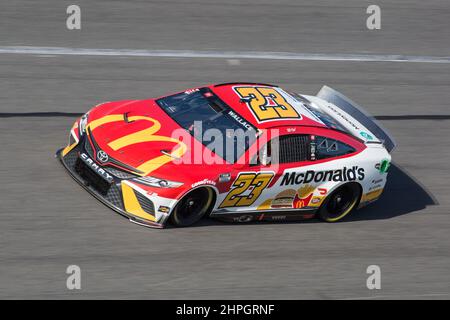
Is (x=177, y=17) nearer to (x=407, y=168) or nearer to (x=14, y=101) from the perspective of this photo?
(x=14, y=101)

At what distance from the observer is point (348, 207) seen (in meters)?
10.1

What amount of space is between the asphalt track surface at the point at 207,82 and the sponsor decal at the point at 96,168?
53cm

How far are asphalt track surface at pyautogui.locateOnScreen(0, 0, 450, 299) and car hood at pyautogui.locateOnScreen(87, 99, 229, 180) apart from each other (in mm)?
747

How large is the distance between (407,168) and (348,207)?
6.98ft

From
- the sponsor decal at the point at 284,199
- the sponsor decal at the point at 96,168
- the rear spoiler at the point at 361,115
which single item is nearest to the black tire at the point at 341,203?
the sponsor decal at the point at 284,199

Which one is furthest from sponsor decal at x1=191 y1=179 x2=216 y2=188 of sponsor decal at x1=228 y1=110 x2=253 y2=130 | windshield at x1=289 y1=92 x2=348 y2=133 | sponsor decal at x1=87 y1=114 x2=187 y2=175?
windshield at x1=289 y1=92 x2=348 y2=133

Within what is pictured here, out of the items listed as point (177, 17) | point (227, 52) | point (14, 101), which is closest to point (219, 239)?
point (14, 101)

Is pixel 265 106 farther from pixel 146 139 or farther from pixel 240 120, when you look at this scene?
pixel 146 139

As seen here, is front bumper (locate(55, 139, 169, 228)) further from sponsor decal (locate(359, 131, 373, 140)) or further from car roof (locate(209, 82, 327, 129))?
sponsor decal (locate(359, 131, 373, 140))

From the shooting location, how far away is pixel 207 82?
45.2 ft

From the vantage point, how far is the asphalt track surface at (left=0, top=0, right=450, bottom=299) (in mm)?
8359

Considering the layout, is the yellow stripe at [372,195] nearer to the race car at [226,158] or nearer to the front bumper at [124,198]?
the race car at [226,158]

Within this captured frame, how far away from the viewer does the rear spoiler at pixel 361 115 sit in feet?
34.3

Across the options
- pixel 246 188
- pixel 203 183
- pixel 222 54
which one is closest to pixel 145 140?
A: pixel 203 183
